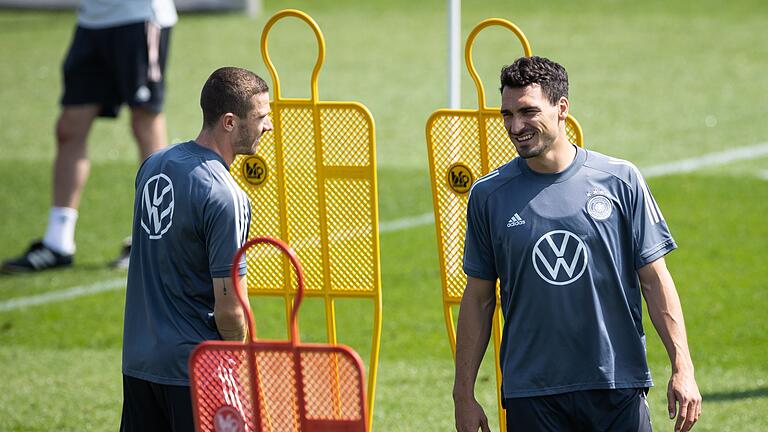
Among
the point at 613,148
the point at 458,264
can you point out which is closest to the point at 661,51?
the point at 613,148

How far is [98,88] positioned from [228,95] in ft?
18.7

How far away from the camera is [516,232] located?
4910 millimetres

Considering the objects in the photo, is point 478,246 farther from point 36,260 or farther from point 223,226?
point 36,260

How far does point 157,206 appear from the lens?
5105mm

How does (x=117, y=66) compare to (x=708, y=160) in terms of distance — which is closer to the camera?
(x=117, y=66)

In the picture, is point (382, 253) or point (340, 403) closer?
point (340, 403)

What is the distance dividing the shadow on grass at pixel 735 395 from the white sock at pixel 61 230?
532cm

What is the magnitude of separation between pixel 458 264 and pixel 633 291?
120 cm

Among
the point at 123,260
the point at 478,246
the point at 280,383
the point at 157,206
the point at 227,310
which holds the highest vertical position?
the point at 123,260

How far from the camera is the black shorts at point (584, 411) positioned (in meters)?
4.93

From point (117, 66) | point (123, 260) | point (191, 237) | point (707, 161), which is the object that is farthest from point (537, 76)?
point (707, 161)

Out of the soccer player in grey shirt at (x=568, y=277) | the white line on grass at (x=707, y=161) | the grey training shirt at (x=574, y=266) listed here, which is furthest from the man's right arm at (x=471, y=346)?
the white line on grass at (x=707, y=161)

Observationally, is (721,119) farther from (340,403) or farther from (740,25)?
(340,403)

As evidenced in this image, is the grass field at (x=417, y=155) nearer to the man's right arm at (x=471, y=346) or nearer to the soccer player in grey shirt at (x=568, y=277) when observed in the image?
the man's right arm at (x=471, y=346)
